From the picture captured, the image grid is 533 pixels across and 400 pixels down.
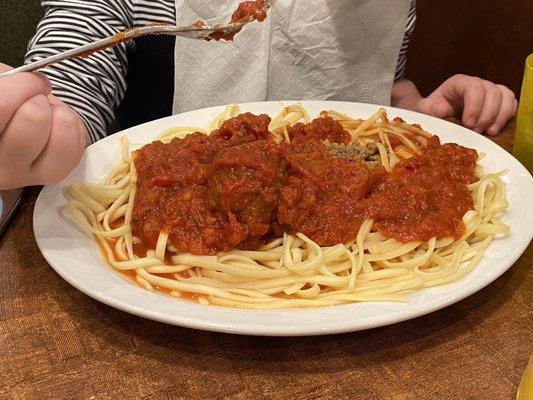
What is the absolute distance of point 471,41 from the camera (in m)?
4.19

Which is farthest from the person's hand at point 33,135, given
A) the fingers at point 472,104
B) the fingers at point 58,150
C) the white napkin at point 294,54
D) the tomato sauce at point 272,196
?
the fingers at point 472,104

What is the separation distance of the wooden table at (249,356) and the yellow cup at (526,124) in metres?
0.67

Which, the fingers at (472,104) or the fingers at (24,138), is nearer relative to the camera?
the fingers at (24,138)

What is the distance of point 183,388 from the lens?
1.22 m

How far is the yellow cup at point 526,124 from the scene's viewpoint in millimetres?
1868

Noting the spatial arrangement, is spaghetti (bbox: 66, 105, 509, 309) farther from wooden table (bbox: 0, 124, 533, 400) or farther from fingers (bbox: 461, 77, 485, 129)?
fingers (bbox: 461, 77, 485, 129)

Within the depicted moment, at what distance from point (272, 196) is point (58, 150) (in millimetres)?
509

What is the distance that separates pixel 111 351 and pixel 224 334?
241 millimetres

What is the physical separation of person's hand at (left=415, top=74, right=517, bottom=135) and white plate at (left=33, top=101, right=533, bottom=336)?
33cm

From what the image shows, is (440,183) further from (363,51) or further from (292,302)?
(363,51)

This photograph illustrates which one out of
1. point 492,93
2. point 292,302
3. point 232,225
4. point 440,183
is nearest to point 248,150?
point 232,225

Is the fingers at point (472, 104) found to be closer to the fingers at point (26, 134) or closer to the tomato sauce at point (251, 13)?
the tomato sauce at point (251, 13)

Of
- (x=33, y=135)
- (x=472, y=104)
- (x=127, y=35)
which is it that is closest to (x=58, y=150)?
(x=33, y=135)

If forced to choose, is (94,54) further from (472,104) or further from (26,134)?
(472,104)
